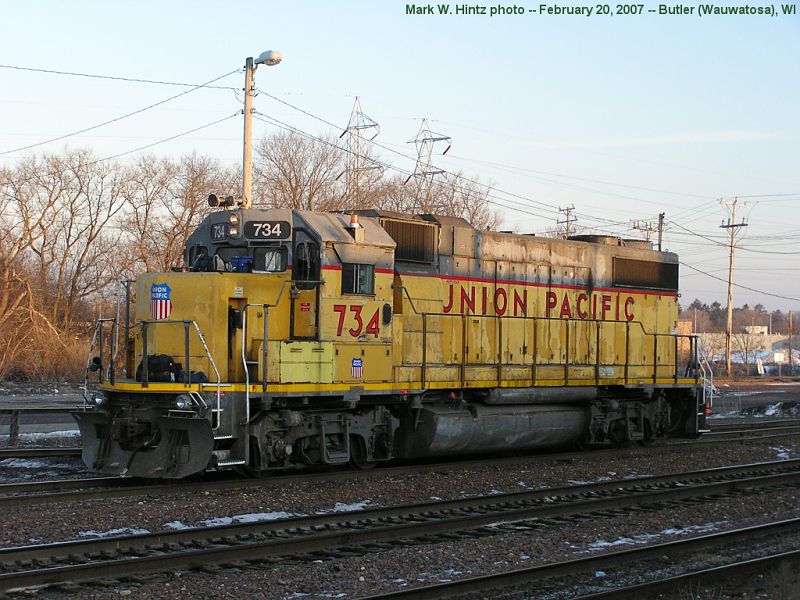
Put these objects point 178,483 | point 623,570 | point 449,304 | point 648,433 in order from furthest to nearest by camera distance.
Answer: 1. point 648,433
2. point 449,304
3. point 178,483
4. point 623,570

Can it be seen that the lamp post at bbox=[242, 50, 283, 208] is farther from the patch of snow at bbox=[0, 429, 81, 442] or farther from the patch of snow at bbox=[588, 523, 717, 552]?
the patch of snow at bbox=[588, 523, 717, 552]

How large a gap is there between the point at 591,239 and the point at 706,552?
29.5ft

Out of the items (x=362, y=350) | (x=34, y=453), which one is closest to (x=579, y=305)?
(x=362, y=350)

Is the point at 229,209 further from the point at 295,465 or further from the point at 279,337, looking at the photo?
the point at 295,465

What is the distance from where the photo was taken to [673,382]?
16906 millimetres

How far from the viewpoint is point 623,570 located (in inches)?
304

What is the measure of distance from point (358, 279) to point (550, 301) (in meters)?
4.46

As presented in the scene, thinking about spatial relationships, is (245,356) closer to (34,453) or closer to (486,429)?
(486,429)

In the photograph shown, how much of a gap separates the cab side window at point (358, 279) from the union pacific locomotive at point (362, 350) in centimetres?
2

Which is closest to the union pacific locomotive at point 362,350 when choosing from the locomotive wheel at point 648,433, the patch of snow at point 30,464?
the locomotive wheel at point 648,433

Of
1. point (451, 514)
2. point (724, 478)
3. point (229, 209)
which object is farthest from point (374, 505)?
point (724, 478)

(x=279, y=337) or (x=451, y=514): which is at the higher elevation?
(x=279, y=337)

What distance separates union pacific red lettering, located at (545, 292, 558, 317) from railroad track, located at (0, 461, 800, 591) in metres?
3.79

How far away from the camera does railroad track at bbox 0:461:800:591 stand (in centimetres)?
721
